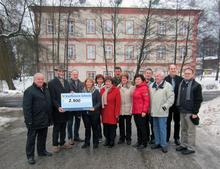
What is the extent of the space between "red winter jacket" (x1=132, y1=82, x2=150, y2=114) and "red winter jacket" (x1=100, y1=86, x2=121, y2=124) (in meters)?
0.46

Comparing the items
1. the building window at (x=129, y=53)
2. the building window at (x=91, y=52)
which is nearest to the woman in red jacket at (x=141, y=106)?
the building window at (x=129, y=53)

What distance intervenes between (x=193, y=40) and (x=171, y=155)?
1205 inches

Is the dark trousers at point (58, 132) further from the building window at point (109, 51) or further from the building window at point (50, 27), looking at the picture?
the building window at point (109, 51)

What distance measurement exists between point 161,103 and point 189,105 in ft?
2.24

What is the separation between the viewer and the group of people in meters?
6.02

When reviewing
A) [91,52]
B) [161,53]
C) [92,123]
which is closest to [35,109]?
[92,123]

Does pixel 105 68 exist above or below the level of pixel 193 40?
below

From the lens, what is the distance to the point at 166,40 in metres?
34.5

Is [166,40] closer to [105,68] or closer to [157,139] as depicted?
[105,68]

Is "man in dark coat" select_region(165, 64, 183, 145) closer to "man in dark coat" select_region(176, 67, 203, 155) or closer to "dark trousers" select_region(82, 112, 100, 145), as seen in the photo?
"man in dark coat" select_region(176, 67, 203, 155)

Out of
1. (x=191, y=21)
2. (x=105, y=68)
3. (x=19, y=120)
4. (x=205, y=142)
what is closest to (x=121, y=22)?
(x=105, y=68)

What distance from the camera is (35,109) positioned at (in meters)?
5.78

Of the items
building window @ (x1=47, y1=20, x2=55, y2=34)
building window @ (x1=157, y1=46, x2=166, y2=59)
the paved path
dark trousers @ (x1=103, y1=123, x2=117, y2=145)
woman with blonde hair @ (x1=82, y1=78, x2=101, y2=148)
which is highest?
building window @ (x1=47, y1=20, x2=55, y2=34)

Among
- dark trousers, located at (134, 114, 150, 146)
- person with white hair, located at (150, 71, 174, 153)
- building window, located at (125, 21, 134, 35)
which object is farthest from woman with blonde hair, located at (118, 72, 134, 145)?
building window, located at (125, 21, 134, 35)
